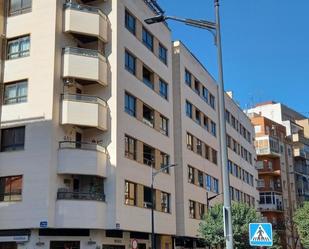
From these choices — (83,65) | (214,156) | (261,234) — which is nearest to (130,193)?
(83,65)

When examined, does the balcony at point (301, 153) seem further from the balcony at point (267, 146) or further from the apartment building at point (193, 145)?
the apartment building at point (193, 145)

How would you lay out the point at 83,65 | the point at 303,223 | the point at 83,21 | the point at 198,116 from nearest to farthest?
1. the point at 83,65
2. the point at 83,21
3. the point at 198,116
4. the point at 303,223

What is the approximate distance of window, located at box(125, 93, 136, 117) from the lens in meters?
36.5

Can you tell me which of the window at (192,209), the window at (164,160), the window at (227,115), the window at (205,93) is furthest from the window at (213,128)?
the window at (164,160)

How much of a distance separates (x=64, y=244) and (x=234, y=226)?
14012 mm

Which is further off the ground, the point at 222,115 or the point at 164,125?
the point at 164,125

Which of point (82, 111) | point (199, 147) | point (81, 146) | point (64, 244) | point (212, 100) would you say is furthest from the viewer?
point (212, 100)

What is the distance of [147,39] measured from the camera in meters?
41.4

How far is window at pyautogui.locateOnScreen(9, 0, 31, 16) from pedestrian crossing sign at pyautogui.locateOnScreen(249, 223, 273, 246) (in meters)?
25.4

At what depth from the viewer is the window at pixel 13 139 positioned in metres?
32.9

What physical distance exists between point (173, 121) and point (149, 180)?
8.81 metres

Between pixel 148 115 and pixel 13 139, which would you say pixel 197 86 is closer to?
pixel 148 115

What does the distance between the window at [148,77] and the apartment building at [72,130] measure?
7.17ft

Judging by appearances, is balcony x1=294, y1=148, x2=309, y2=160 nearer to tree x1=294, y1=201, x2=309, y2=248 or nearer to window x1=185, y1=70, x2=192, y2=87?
tree x1=294, y1=201, x2=309, y2=248
